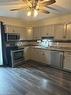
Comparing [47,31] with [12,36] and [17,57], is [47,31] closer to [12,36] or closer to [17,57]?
[12,36]

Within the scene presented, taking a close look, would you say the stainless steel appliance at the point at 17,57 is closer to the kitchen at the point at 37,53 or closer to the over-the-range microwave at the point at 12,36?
the kitchen at the point at 37,53

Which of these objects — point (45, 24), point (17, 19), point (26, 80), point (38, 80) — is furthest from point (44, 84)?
point (17, 19)

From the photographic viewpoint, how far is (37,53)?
6195 millimetres

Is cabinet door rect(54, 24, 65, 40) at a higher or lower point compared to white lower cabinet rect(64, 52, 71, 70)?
higher

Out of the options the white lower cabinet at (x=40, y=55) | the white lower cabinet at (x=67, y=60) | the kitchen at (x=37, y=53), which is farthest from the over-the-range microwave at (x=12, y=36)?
the white lower cabinet at (x=67, y=60)

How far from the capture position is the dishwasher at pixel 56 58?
15.9ft

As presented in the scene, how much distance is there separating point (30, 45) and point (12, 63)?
195 cm

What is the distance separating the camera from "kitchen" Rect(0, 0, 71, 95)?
10.7 feet

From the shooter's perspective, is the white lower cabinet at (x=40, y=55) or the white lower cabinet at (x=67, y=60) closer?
the white lower cabinet at (x=67, y=60)

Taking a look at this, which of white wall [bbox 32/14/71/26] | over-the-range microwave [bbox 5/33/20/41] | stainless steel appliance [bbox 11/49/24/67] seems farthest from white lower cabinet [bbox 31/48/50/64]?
white wall [bbox 32/14/71/26]

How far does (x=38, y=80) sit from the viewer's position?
3.71m

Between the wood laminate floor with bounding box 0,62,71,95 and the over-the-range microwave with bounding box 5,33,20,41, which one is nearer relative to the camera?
the wood laminate floor with bounding box 0,62,71,95

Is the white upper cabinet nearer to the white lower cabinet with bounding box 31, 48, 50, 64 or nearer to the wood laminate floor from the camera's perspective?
the white lower cabinet with bounding box 31, 48, 50, 64

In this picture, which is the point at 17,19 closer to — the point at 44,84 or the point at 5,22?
the point at 5,22
